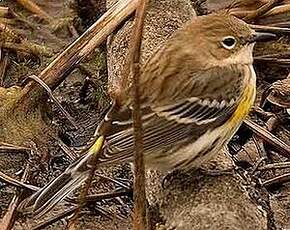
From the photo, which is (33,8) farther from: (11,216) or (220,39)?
(11,216)

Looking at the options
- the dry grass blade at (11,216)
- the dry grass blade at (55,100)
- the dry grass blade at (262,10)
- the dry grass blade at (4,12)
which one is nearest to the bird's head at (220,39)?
the dry grass blade at (55,100)

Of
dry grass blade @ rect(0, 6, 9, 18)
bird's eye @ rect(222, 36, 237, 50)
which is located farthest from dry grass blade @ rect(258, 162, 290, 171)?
dry grass blade @ rect(0, 6, 9, 18)

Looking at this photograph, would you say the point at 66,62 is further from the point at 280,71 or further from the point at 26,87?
the point at 280,71

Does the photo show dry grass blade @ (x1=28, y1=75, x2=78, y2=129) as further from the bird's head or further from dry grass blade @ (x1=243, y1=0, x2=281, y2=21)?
dry grass blade @ (x1=243, y1=0, x2=281, y2=21)

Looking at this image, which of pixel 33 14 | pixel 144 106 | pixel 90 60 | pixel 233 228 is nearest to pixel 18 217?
pixel 144 106

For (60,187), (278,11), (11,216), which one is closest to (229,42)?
(60,187)

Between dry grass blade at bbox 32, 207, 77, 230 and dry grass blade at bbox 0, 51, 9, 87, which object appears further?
dry grass blade at bbox 0, 51, 9, 87

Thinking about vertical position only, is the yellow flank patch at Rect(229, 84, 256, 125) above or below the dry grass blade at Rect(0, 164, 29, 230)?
below
